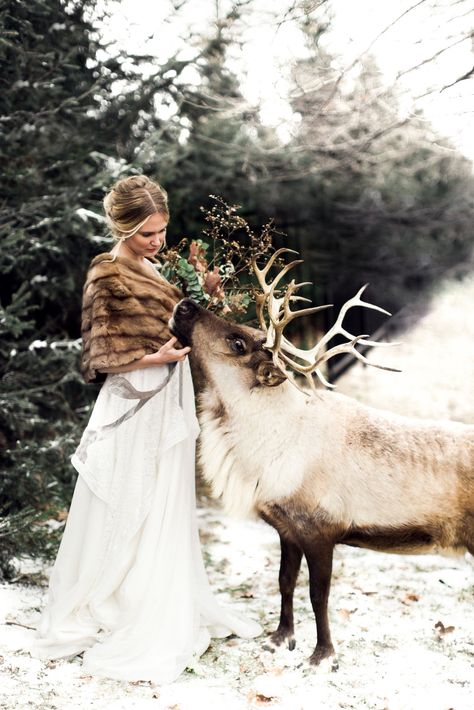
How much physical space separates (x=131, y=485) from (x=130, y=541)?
0.28 meters

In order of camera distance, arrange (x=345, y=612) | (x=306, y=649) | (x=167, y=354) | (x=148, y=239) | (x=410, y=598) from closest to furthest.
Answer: (x=167, y=354)
(x=148, y=239)
(x=306, y=649)
(x=345, y=612)
(x=410, y=598)

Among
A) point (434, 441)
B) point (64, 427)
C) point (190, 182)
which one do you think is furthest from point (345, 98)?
point (434, 441)

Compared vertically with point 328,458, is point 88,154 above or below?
above

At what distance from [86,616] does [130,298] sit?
166 centimetres

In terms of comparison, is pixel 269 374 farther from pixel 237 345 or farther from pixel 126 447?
pixel 126 447

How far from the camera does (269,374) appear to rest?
3.29m

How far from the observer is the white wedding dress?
11.0 ft

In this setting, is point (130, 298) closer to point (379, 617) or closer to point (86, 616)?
point (86, 616)

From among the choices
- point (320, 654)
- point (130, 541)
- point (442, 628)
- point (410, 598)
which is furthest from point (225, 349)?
point (410, 598)

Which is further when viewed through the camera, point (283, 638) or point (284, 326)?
point (283, 638)

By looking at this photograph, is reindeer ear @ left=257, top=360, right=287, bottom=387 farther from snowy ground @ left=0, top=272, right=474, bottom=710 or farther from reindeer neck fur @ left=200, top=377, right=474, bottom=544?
snowy ground @ left=0, top=272, right=474, bottom=710

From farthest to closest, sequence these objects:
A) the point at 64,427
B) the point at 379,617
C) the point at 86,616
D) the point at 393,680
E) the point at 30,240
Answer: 1. the point at 64,427
2. the point at 30,240
3. the point at 379,617
4. the point at 86,616
5. the point at 393,680

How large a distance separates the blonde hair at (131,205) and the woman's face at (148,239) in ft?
0.08

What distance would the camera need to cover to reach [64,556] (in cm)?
350
